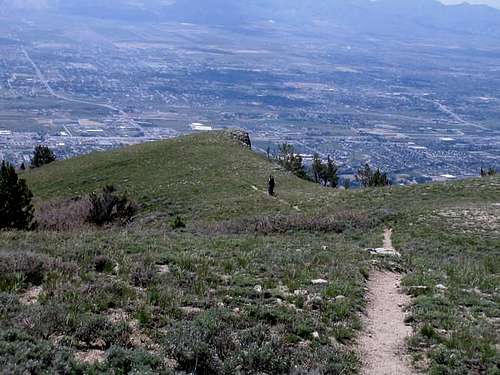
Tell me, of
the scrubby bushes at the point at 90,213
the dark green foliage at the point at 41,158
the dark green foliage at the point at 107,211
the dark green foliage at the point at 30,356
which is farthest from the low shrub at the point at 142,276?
the dark green foliage at the point at 41,158

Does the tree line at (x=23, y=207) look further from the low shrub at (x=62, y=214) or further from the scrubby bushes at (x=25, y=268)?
the scrubby bushes at (x=25, y=268)

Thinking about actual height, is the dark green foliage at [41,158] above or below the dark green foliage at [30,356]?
below


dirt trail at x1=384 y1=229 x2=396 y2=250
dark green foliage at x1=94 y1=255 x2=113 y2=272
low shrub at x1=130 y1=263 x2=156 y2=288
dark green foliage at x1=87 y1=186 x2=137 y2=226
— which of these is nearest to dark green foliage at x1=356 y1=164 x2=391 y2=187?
dirt trail at x1=384 y1=229 x2=396 y2=250

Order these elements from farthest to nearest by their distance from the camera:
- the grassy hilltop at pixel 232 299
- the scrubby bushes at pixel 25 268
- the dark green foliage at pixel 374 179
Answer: the dark green foliage at pixel 374 179 < the scrubby bushes at pixel 25 268 < the grassy hilltop at pixel 232 299

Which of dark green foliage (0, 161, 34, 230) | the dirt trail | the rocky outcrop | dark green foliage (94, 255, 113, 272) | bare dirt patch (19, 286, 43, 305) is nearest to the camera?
bare dirt patch (19, 286, 43, 305)

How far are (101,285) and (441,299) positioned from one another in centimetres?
650

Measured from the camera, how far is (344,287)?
40.7ft

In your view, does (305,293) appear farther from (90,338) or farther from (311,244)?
(311,244)

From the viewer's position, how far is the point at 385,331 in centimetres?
1065

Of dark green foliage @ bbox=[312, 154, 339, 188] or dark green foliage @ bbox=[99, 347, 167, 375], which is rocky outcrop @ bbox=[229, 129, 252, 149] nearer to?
A: dark green foliage @ bbox=[312, 154, 339, 188]

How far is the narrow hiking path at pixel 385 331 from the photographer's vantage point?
919cm

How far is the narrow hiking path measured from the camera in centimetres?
919

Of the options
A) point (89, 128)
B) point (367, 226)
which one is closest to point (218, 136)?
point (367, 226)

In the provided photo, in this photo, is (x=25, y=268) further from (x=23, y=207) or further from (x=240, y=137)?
(x=240, y=137)
